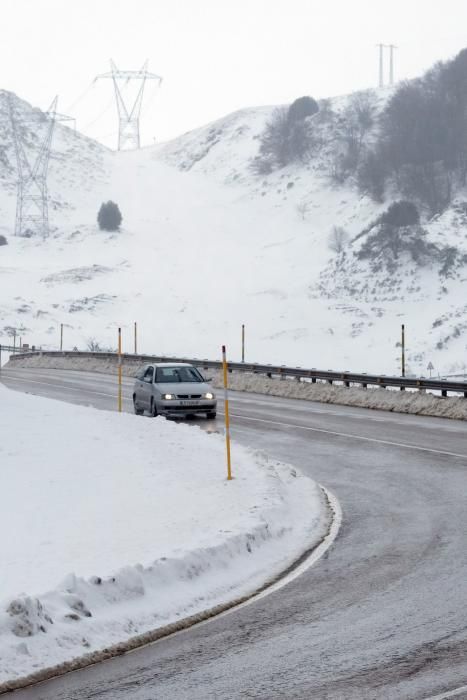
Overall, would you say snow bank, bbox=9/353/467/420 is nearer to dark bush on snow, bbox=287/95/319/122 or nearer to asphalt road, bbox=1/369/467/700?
asphalt road, bbox=1/369/467/700

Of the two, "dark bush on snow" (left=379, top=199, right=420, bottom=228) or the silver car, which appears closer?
the silver car

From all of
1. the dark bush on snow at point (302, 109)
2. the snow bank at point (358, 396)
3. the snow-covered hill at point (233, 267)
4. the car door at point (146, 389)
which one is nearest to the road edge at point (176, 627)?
the car door at point (146, 389)

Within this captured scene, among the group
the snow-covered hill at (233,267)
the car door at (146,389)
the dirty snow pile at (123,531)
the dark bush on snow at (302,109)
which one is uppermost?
the dark bush on snow at (302,109)

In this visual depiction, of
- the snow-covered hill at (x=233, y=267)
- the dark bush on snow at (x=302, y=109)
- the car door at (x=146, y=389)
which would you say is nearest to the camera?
A: the car door at (x=146, y=389)

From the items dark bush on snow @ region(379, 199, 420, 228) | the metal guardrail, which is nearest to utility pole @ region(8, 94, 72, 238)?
dark bush on snow @ region(379, 199, 420, 228)

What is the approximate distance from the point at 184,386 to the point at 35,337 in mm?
58405

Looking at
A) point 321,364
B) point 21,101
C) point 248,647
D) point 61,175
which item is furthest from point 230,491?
point 21,101

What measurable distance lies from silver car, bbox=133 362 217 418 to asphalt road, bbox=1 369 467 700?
10.7 meters

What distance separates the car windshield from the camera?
26.7 meters

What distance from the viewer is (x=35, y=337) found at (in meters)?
82.6

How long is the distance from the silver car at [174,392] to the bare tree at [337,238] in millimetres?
74931

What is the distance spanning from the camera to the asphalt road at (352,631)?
639cm

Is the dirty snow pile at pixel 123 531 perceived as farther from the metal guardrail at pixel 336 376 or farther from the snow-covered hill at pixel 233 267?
the snow-covered hill at pixel 233 267

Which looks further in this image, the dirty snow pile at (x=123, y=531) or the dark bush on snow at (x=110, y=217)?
the dark bush on snow at (x=110, y=217)
